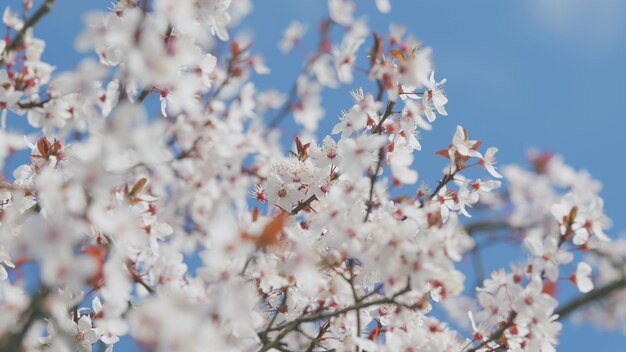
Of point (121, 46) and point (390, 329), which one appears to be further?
point (390, 329)

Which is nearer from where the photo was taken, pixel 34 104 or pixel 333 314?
pixel 333 314

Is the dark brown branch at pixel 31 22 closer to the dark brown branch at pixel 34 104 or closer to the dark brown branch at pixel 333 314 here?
the dark brown branch at pixel 34 104

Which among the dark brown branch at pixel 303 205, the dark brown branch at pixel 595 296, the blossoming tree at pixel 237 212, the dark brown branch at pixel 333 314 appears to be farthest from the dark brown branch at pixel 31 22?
the dark brown branch at pixel 595 296

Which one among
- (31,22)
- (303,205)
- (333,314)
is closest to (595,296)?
(333,314)

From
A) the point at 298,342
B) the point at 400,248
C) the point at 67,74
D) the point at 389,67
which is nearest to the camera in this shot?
the point at 400,248

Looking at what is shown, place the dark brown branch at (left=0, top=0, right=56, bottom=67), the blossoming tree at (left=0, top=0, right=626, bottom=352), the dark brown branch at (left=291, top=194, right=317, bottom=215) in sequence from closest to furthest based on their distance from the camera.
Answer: the blossoming tree at (left=0, top=0, right=626, bottom=352), the dark brown branch at (left=0, top=0, right=56, bottom=67), the dark brown branch at (left=291, top=194, right=317, bottom=215)

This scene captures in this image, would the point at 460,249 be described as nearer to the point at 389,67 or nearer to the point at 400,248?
the point at 400,248

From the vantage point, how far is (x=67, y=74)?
10.4 ft

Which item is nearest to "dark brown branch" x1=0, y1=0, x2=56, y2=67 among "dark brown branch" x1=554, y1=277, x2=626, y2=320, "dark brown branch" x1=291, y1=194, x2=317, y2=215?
"dark brown branch" x1=291, y1=194, x2=317, y2=215

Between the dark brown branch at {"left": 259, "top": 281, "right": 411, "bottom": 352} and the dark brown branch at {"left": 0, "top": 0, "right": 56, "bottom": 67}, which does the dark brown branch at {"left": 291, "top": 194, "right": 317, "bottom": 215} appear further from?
the dark brown branch at {"left": 0, "top": 0, "right": 56, "bottom": 67}

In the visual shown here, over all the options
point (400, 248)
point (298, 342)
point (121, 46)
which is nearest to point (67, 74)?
point (121, 46)

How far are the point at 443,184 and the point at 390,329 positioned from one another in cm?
96

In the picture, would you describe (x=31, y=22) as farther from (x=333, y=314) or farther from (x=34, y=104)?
(x=333, y=314)

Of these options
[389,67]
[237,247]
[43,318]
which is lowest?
[43,318]
